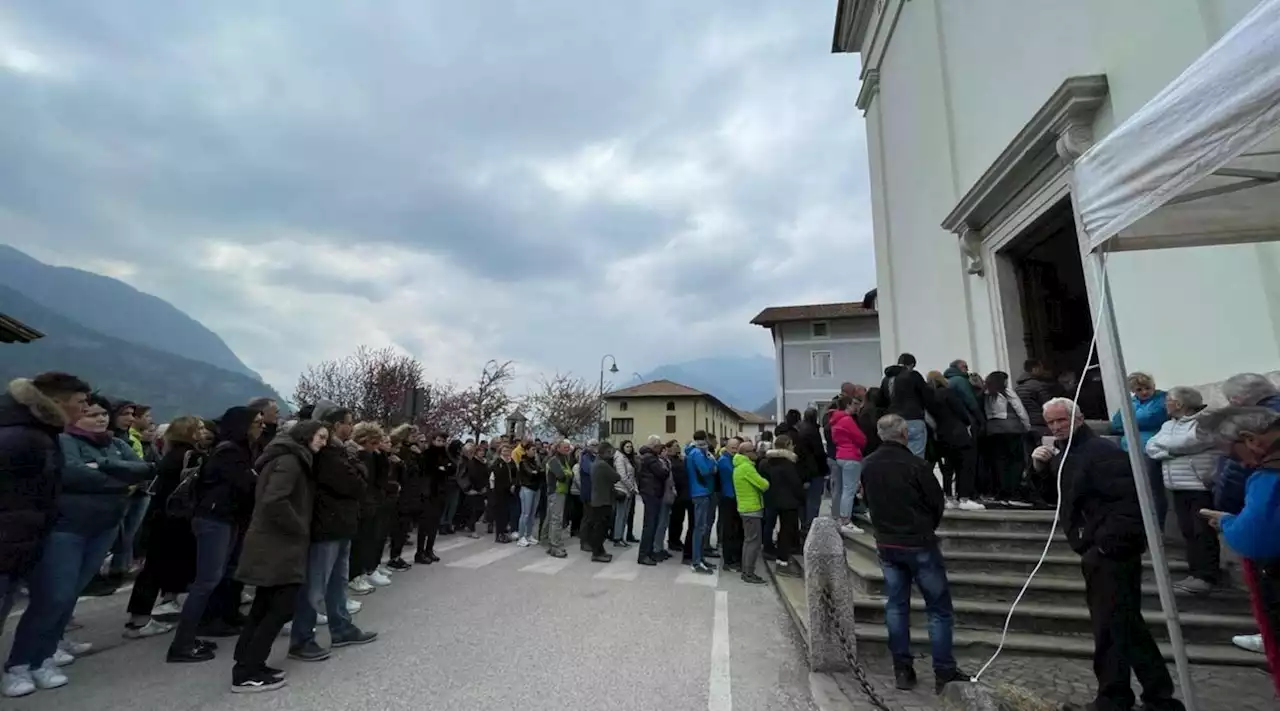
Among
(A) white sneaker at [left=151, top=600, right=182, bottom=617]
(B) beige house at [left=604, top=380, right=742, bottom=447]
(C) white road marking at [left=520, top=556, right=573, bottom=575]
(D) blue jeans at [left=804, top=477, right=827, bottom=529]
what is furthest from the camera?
(B) beige house at [left=604, top=380, right=742, bottom=447]

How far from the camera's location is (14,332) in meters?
11.0

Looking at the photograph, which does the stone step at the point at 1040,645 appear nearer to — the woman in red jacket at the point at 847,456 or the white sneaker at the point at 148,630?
the woman in red jacket at the point at 847,456

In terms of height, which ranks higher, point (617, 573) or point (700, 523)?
point (700, 523)

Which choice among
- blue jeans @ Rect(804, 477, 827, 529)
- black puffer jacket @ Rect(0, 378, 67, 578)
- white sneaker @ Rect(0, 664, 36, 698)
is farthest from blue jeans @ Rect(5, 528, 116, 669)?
blue jeans @ Rect(804, 477, 827, 529)

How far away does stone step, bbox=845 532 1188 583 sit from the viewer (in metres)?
5.18

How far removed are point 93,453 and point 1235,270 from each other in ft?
33.4

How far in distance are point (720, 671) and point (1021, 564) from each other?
10.4 ft

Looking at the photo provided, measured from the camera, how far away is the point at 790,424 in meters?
10.0

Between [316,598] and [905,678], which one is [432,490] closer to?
[316,598]

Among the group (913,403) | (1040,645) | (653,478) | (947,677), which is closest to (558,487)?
(653,478)

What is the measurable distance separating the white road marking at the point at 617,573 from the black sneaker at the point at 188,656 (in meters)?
4.46

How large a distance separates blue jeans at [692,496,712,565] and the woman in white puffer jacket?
5409 millimetres

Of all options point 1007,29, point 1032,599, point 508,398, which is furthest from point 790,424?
point 508,398

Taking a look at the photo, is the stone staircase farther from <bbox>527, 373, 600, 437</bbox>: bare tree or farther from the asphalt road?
<bbox>527, 373, 600, 437</bbox>: bare tree
